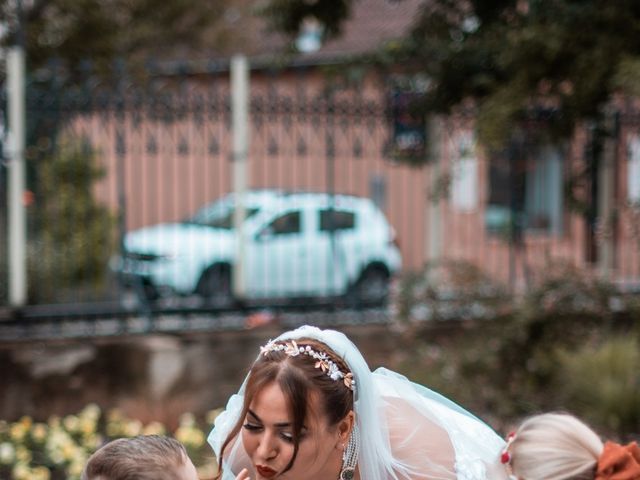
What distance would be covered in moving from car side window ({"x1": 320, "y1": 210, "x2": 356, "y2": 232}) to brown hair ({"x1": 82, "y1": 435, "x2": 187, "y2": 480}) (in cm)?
610

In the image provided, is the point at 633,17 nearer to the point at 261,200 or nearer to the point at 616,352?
the point at 616,352

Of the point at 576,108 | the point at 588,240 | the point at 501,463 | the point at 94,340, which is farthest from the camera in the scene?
the point at 588,240

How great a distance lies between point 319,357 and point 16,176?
18.1 feet

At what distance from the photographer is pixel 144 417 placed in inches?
254

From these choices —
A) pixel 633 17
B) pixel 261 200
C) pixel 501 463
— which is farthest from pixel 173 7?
pixel 501 463

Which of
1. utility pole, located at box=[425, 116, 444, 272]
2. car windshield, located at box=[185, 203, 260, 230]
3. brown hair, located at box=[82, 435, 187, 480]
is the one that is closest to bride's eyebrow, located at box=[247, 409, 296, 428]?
brown hair, located at box=[82, 435, 187, 480]

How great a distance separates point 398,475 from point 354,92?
5.79m

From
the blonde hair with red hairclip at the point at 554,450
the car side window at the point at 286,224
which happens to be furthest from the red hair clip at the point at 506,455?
the car side window at the point at 286,224

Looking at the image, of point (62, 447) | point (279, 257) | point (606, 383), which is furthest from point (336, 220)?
point (62, 447)

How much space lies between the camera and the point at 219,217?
31.2 feet

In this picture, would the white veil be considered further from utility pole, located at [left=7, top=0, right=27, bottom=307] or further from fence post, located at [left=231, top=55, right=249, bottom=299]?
fence post, located at [left=231, top=55, right=249, bottom=299]

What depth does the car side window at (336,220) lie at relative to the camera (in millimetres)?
8531

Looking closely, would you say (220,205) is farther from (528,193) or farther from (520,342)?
(528,193)

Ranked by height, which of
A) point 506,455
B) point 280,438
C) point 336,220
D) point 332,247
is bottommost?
point 506,455
